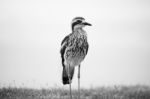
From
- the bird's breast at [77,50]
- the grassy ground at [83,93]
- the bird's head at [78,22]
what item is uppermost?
the bird's head at [78,22]

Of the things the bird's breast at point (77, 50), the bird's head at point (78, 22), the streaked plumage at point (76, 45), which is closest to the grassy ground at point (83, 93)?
the streaked plumage at point (76, 45)

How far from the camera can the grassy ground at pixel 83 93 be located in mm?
11391

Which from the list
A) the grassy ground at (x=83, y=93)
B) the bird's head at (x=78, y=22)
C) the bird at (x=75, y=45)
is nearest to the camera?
the grassy ground at (x=83, y=93)

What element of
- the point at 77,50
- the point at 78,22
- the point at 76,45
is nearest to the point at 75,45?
the point at 76,45

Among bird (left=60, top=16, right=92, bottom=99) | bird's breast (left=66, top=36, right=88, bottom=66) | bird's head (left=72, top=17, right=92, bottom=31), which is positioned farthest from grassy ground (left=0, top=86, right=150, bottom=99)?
bird's head (left=72, top=17, right=92, bottom=31)

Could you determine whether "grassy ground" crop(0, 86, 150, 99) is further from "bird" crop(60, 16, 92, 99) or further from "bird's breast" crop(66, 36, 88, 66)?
→ "bird's breast" crop(66, 36, 88, 66)

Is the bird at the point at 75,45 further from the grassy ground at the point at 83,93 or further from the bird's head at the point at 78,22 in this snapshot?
the grassy ground at the point at 83,93

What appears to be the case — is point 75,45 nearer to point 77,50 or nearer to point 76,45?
point 76,45

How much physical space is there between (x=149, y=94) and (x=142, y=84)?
7.69 ft

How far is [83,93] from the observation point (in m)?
12.3

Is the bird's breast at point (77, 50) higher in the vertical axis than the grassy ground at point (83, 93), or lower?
higher

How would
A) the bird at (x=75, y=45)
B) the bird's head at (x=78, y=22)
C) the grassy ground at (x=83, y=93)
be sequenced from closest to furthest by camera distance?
the grassy ground at (x=83, y=93) < the bird's head at (x=78, y=22) < the bird at (x=75, y=45)

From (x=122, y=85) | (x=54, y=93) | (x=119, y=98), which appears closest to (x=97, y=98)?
(x=119, y=98)

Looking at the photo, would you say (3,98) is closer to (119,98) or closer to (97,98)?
(97,98)
